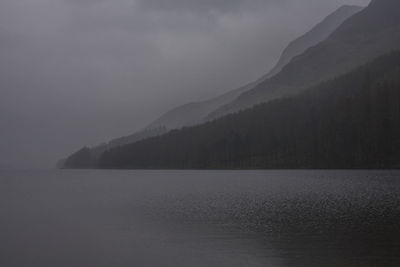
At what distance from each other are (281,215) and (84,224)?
29.2 m

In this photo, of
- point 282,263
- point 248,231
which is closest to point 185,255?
point 282,263

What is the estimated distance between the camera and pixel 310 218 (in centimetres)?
6284

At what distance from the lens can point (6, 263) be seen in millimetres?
40438

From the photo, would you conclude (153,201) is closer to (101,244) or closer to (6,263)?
(101,244)

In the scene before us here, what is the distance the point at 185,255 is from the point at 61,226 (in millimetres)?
27357

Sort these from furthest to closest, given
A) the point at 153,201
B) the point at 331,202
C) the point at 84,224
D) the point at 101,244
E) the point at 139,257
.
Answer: the point at 153,201
the point at 331,202
the point at 84,224
the point at 101,244
the point at 139,257

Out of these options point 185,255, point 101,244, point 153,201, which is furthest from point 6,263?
→ point 153,201

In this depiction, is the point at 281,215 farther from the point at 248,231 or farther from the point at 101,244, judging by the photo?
the point at 101,244

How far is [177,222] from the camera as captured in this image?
64500mm

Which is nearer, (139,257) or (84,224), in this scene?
(139,257)

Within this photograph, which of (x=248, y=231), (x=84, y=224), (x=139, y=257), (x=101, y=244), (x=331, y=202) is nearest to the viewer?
(x=139, y=257)

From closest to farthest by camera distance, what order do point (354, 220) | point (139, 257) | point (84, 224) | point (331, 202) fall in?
1. point (139, 257)
2. point (354, 220)
3. point (84, 224)
4. point (331, 202)

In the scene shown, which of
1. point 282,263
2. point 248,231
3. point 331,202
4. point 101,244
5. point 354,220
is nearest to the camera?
point 282,263

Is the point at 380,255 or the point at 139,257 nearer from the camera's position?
the point at 380,255
